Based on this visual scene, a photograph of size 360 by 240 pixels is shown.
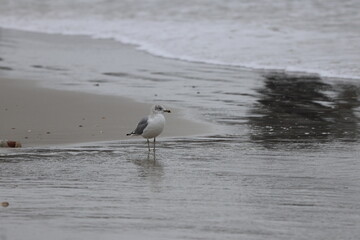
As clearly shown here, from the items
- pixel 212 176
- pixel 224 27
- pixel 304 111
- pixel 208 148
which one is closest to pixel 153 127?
pixel 208 148

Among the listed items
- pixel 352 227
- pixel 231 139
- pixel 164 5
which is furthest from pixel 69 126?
pixel 164 5

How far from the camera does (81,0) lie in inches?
1190

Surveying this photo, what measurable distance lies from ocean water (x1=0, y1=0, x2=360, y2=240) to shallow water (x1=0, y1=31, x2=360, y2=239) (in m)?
0.02

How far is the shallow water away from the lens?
572 cm

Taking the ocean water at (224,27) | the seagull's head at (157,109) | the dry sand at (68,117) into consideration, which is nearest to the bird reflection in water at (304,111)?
the dry sand at (68,117)

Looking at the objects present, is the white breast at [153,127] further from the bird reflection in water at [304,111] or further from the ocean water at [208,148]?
the bird reflection in water at [304,111]

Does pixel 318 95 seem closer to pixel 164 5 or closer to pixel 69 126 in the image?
pixel 69 126

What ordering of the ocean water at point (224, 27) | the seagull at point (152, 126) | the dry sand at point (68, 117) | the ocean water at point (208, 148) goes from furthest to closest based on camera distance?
the ocean water at point (224, 27)
the dry sand at point (68, 117)
the seagull at point (152, 126)
the ocean water at point (208, 148)

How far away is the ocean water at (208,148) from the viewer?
5.85m

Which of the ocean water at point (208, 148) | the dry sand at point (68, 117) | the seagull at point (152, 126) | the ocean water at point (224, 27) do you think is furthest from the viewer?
the ocean water at point (224, 27)

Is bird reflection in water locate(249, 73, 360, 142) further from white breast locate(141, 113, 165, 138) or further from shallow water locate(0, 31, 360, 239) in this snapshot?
white breast locate(141, 113, 165, 138)

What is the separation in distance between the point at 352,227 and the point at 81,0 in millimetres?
25367

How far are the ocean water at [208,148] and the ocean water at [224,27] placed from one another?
0.07 metres

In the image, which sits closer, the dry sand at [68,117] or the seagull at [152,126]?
the seagull at [152,126]
